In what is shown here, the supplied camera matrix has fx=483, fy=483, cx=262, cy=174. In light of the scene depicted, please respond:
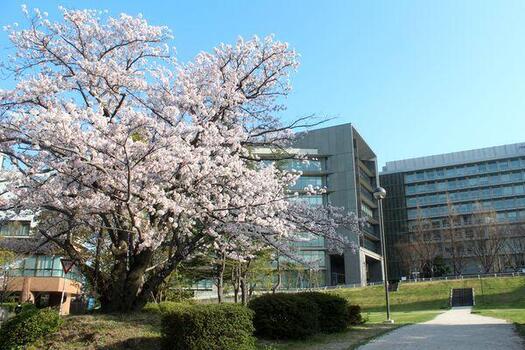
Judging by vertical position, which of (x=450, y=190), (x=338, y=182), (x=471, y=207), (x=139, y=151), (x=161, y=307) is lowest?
(x=161, y=307)

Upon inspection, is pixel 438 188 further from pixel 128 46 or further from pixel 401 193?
pixel 128 46

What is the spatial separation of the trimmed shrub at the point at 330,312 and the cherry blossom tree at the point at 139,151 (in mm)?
2004

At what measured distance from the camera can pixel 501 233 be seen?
71688 mm

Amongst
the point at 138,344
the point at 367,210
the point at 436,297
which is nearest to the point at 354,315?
the point at 138,344

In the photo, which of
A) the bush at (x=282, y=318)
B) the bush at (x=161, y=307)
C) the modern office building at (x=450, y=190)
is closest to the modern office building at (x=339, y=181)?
the modern office building at (x=450, y=190)

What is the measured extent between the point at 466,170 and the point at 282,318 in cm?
10317

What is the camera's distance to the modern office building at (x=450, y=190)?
3875 inches

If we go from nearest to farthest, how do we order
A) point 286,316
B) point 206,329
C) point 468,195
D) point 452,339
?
point 206,329 → point 452,339 → point 286,316 → point 468,195

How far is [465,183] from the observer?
345ft

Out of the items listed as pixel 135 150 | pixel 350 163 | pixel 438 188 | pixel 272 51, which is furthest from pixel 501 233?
pixel 135 150

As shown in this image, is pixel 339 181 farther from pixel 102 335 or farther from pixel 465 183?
pixel 102 335

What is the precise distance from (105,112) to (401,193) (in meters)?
103

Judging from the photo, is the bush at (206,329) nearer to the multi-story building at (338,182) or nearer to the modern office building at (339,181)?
the multi-story building at (338,182)

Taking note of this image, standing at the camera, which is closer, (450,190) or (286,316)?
(286,316)
